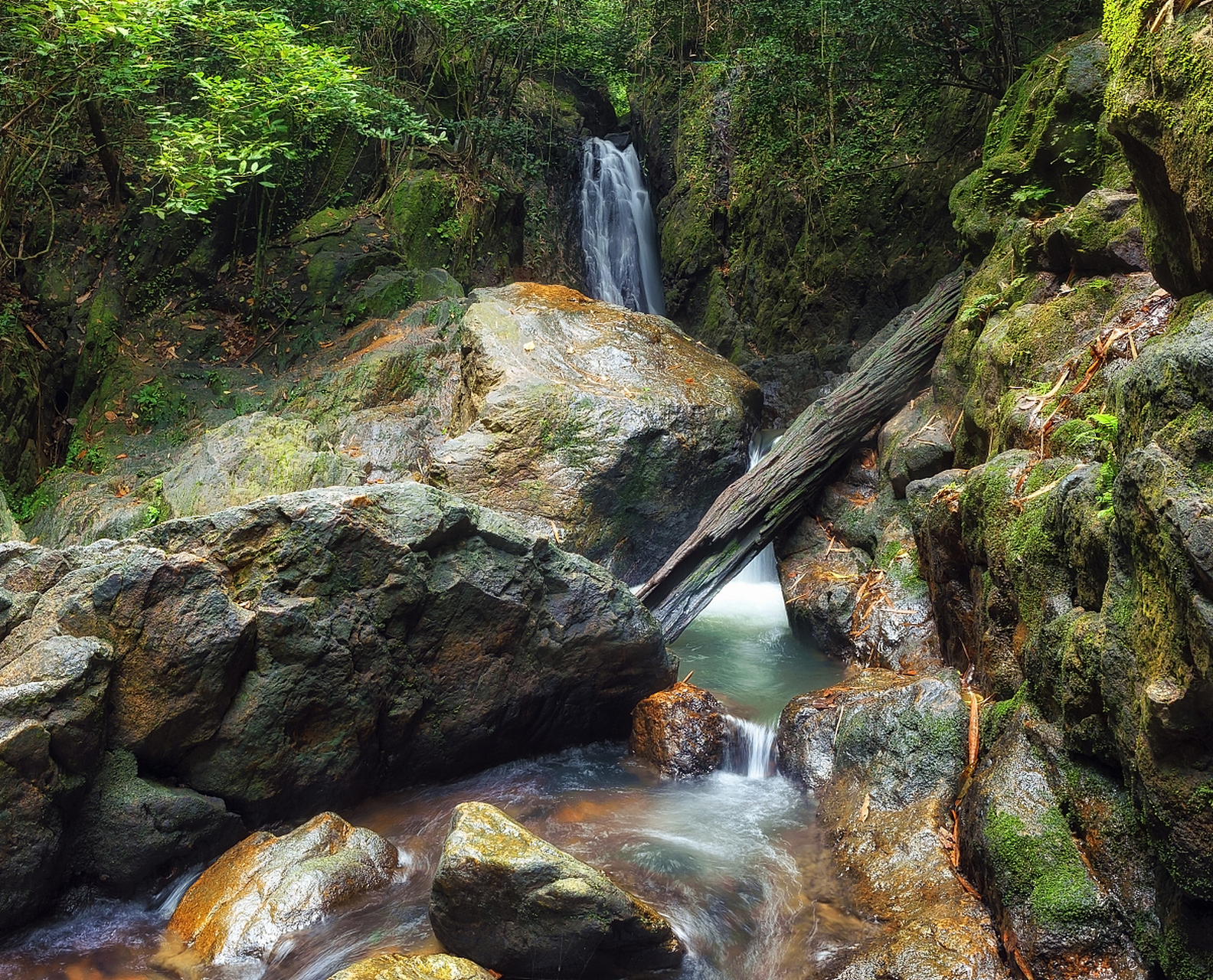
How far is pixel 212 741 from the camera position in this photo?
3967 millimetres

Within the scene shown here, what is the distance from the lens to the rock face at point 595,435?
287 inches

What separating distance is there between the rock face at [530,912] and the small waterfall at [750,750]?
2.06 meters

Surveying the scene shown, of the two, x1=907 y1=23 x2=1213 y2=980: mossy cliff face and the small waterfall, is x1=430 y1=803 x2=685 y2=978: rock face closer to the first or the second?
x1=907 y1=23 x2=1213 y2=980: mossy cliff face

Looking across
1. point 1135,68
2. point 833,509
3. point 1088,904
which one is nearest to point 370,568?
point 1088,904

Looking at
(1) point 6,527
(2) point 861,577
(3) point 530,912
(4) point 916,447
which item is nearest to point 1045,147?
(4) point 916,447

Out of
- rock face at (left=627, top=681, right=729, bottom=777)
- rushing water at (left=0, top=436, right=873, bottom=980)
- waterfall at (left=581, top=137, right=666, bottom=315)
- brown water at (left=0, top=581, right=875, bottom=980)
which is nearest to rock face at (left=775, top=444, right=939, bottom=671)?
rushing water at (left=0, top=436, right=873, bottom=980)

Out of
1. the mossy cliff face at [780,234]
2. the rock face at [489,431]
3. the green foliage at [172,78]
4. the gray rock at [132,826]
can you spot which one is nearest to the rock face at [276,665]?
the gray rock at [132,826]

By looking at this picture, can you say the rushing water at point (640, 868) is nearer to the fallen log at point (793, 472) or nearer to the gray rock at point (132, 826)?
the gray rock at point (132, 826)

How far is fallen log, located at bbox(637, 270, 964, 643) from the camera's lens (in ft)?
22.4

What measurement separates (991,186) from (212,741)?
23.9 feet

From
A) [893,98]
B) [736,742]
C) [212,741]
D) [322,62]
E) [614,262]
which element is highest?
[893,98]

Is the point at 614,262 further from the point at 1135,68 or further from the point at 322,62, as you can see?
the point at 1135,68

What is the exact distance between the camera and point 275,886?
3658mm

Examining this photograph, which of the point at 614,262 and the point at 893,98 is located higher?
the point at 893,98
